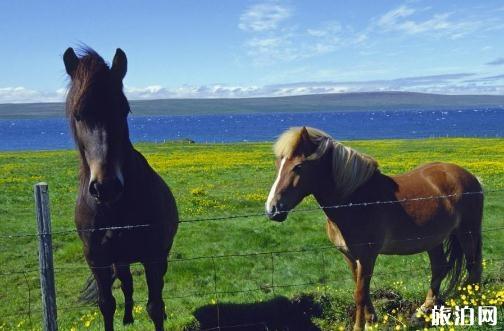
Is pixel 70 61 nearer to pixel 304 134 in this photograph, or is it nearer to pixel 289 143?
pixel 289 143

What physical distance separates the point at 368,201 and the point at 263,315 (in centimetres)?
238

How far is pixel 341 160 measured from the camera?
5508 millimetres

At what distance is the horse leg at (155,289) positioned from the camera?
17.5 ft

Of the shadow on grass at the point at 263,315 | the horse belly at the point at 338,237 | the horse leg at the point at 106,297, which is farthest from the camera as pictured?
the shadow on grass at the point at 263,315

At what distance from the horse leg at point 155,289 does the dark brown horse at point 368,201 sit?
1443 millimetres

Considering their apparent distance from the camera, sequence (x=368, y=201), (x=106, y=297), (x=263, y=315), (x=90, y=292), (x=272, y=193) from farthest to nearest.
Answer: (x=90, y=292) → (x=263, y=315) → (x=368, y=201) → (x=106, y=297) → (x=272, y=193)

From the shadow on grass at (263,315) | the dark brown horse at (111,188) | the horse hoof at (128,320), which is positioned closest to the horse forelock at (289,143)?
the dark brown horse at (111,188)

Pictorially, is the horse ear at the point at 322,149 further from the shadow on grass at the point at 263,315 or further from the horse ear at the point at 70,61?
the horse ear at the point at 70,61

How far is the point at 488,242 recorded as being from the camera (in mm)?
11336

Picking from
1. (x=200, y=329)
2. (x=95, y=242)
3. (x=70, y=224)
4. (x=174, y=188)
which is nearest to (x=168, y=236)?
(x=95, y=242)

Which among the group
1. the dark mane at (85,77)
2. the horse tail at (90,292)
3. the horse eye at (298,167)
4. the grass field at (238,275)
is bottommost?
the grass field at (238,275)

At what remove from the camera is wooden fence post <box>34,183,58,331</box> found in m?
4.55

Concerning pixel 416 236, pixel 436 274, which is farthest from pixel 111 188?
pixel 436 274

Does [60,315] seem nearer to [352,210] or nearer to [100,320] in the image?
[100,320]
